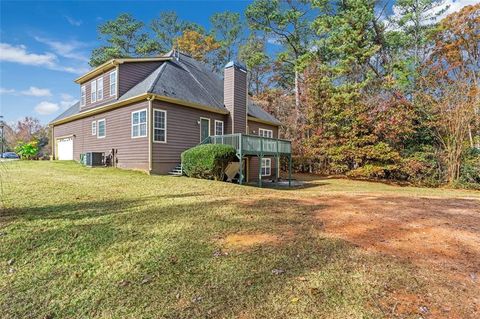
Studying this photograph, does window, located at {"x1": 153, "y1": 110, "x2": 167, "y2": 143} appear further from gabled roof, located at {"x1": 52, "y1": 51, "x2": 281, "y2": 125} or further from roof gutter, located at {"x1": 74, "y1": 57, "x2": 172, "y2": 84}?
roof gutter, located at {"x1": 74, "y1": 57, "x2": 172, "y2": 84}

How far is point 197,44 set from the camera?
100 feet

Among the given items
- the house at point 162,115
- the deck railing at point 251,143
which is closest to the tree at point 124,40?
the house at point 162,115

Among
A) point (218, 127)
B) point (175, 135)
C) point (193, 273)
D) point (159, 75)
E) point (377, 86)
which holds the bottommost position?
point (193, 273)

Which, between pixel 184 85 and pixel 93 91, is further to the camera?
pixel 93 91

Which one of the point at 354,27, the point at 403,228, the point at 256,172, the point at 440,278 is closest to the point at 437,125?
the point at 354,27

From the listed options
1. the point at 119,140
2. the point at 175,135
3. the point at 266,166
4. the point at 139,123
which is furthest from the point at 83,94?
the point at 266,166

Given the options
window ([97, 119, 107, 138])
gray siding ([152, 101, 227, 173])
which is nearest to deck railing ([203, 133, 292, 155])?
gray siding ([152, 101, 227, 173])

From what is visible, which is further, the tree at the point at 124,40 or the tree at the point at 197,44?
the tree at the point at 197,44

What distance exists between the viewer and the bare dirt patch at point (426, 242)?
8.33ft

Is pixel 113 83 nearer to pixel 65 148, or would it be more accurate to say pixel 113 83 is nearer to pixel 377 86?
pixel 65 148

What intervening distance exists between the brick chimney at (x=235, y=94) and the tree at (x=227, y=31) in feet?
59.2

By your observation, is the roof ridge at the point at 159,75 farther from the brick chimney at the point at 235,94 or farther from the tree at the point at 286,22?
the tree at the point at 286,22

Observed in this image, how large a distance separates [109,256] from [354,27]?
22.8 meters

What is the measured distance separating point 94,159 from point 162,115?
15.0 feet
